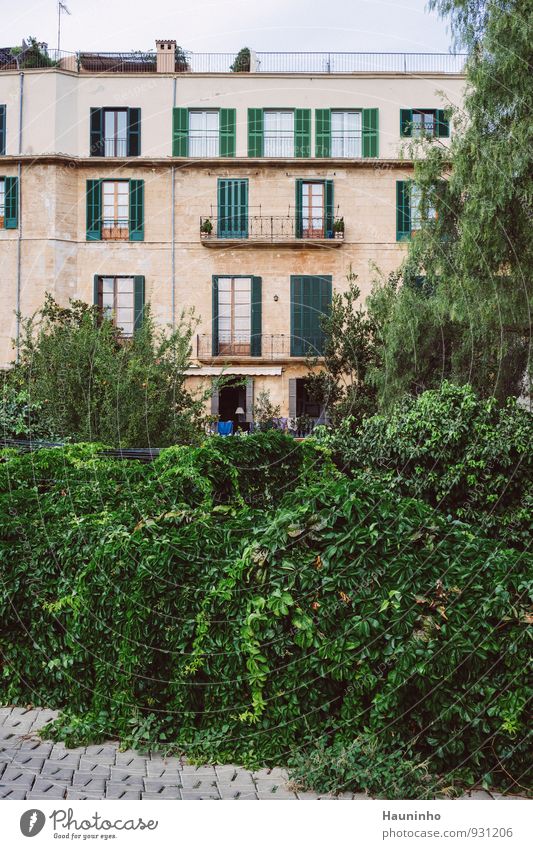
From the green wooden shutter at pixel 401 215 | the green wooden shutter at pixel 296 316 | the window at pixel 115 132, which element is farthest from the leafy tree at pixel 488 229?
the window at pixel 115 132

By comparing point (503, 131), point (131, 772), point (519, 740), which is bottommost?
point (131, 772)

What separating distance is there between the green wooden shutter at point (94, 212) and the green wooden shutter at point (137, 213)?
937 millimetres

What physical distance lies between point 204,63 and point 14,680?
20595mm

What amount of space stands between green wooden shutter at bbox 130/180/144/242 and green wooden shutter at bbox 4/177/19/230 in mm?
3020

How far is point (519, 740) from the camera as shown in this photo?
4207 millimetres

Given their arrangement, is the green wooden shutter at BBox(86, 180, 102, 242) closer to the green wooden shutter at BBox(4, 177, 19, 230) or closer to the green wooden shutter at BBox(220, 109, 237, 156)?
the green wooden shutter at BBox(4, 177, 19, 230)

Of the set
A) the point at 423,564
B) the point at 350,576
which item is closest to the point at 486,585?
the point at 423,564

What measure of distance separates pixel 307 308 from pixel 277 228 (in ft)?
7.90

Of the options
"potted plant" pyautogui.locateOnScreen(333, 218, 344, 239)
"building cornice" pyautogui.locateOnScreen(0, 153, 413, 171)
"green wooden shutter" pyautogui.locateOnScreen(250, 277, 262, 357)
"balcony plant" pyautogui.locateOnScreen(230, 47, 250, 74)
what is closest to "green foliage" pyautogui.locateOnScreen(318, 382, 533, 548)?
"green wooden shutter" pyautogui.locateOnScreen(250, 277, 262, 357)

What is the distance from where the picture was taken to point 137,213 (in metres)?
23.1

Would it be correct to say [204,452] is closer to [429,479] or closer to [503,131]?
[429,479]

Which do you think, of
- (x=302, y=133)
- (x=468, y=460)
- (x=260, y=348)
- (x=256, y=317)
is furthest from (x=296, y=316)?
(x=468, y=460)
